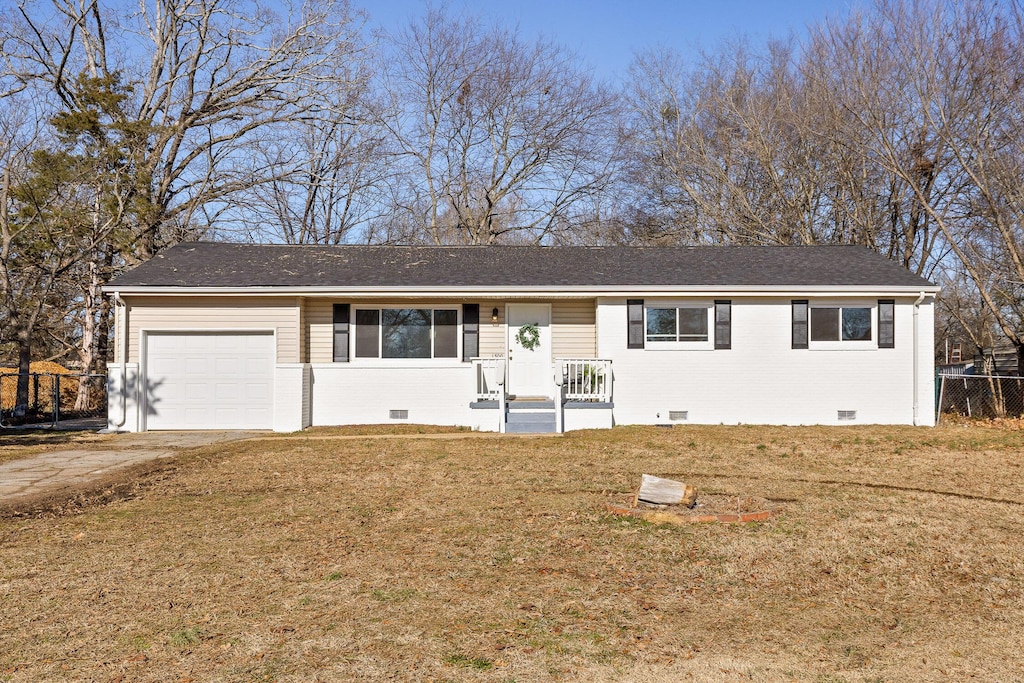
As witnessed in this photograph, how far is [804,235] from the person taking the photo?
22766 millimetres

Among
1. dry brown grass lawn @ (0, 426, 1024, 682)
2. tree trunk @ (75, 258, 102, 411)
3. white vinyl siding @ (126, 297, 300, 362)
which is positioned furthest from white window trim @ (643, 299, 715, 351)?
tree trunk @ (75, 258, 102, 411)

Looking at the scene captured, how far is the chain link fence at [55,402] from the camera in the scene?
1541cm

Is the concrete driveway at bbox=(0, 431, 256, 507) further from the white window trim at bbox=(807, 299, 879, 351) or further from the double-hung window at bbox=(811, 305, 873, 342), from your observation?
the double-hung window at bbox=(811, 305, 873, 342)

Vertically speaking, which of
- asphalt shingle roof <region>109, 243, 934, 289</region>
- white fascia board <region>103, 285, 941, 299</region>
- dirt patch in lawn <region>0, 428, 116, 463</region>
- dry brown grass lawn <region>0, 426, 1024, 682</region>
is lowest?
dirt patch in lawn <region>0, 428, 116, 463</region>

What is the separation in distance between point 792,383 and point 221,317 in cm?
1067

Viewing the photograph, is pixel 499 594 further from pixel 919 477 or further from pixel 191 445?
pixel 191 445

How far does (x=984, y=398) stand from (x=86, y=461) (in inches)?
736

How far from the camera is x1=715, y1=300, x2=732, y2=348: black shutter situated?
14211 mm

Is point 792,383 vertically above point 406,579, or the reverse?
point 792,383

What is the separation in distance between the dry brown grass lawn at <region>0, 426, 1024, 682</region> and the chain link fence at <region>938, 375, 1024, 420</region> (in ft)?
30.4

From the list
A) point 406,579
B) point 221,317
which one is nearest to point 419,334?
point 221,317

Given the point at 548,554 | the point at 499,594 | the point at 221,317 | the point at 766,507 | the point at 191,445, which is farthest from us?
the point at 221,317

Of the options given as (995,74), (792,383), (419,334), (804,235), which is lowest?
(792,383)

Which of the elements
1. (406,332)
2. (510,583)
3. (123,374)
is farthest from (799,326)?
(123,374)
